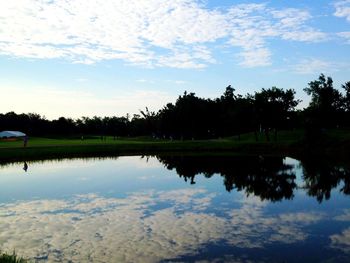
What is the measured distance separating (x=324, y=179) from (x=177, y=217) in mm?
20899

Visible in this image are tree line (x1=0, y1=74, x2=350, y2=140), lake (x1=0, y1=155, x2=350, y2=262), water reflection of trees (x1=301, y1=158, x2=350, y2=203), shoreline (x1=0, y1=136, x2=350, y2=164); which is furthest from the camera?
tree line (x1=0, y1=74, x2=350, y2=140)

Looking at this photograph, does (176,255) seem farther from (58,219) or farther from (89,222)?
(58,219)

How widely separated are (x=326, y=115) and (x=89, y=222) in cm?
10094

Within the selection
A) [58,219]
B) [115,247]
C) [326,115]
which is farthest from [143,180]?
[326,115]

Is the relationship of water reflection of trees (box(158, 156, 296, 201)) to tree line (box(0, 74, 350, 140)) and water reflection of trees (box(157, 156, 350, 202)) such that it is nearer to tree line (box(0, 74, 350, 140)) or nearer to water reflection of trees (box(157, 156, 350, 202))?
water reflection of trees (box(157, 156, 350, 202))

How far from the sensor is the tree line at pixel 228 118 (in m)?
93.2

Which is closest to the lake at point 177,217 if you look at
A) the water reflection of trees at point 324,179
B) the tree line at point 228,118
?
the water reflection of trees at point 324,179

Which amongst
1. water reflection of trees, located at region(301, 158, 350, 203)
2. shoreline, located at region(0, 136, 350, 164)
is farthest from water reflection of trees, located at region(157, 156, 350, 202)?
shoreline, located at region(0, 136, 350, 164)

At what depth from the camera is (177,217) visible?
2281 centimetres

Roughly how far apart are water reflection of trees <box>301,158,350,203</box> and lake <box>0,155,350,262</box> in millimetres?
83

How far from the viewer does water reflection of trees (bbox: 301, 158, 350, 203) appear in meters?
Answer: 32.1

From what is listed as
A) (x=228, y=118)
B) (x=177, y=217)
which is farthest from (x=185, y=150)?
(x=177, y=217)

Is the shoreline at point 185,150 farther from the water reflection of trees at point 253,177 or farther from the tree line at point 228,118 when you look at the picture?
the water reflection of trees at point 253,177

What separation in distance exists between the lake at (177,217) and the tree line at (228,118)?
146 ft
